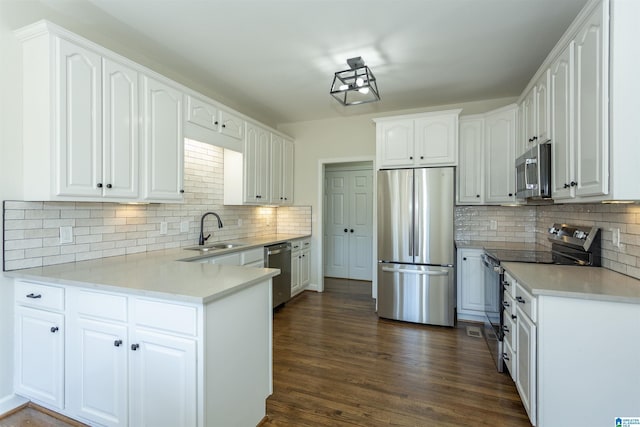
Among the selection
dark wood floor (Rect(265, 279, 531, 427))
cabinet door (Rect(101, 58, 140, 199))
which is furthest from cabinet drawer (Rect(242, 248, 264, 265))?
cabinet door (Rect(101, 58, 140, 199))

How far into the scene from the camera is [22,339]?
6.33 ft

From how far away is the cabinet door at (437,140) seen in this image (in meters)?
3.47

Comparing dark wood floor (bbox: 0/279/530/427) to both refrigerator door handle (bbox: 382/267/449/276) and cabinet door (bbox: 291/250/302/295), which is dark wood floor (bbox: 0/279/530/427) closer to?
refrigerator door handle (bbox: 382/267/449/276)

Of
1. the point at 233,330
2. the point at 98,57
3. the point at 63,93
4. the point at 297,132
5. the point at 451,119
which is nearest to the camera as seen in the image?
the point at 233,330

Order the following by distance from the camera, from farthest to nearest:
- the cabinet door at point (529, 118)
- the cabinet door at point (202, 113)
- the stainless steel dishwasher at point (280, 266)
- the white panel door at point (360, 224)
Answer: the white panel door at point (360, 224) < the stainless steel dishwasher at point (280, 266) < the cabinet door at point (202, 113) < the cabinet door at point (529, 118)

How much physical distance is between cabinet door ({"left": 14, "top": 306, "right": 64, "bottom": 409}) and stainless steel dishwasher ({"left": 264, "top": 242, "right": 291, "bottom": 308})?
2083mm

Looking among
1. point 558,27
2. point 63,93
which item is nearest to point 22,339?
point 63,93

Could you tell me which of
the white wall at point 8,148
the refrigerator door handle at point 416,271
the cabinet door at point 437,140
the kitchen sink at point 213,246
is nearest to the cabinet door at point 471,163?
the cabinet door at point 437,140

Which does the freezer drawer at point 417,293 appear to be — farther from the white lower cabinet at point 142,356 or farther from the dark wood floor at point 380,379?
the white lower cabinet at point 142,356

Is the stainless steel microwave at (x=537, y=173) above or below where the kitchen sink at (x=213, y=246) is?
above

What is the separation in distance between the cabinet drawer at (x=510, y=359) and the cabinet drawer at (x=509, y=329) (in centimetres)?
5

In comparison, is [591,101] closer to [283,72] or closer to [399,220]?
[399,220]

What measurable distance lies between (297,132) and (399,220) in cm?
240

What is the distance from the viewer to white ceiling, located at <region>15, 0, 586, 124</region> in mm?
2154
